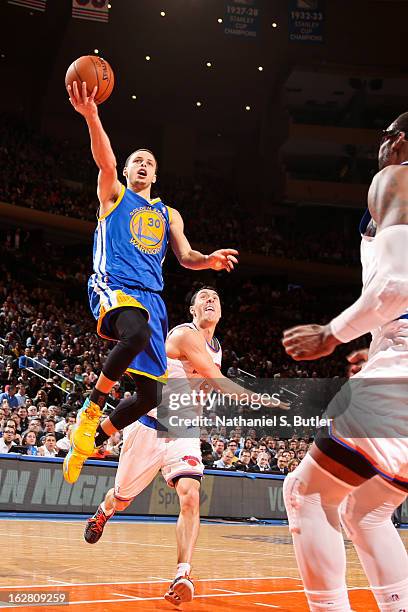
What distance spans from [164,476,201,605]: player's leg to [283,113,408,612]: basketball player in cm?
217

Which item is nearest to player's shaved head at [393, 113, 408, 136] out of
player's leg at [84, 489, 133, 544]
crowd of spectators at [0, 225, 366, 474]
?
crowd of spectators at [0, 225, 366, 474]

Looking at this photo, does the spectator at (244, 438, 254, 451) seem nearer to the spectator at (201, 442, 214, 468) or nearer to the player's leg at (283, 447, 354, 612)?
the spectator at (201, 442, 214, 468)

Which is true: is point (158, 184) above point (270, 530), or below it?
above

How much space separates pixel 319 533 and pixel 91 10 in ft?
80.1

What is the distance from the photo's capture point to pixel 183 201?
112ft

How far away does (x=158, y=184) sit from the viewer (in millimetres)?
33938

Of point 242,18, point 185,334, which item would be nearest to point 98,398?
point 185,334

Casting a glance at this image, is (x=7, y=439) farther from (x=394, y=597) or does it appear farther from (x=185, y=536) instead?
(x=394, y=597)

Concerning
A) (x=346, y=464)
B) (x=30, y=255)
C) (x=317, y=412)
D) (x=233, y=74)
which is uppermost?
(x=233, y=74)

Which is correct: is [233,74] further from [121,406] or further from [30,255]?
[121,406]

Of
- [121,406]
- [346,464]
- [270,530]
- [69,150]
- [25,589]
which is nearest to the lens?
[346,464]

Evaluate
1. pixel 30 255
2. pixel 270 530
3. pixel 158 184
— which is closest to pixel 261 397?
pixel 270 530

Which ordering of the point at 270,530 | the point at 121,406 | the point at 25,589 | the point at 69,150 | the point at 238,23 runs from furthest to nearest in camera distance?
the point at 69,150 < the point at 238,23 < the point at 270,530 < the point at 121,406 < the point at 25,589

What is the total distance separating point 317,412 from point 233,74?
1834cm
